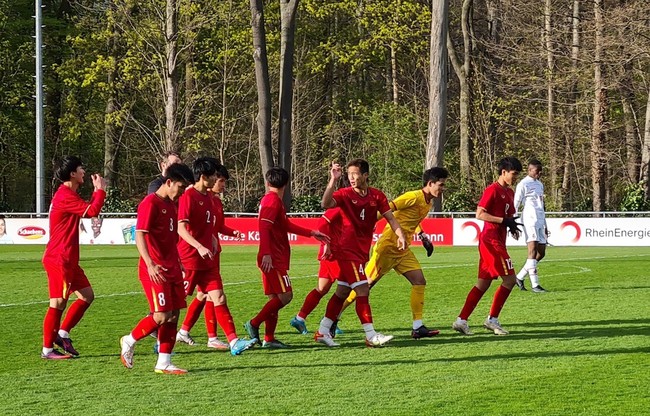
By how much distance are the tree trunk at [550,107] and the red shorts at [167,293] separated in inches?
1357

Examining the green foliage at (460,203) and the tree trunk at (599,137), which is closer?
the green foliage at (460,203)

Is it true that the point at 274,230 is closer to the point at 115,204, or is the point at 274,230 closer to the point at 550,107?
the point at 115,204

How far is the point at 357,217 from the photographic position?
1088 centimetres

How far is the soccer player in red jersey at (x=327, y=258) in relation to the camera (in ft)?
36.1

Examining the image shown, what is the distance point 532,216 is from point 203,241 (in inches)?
343

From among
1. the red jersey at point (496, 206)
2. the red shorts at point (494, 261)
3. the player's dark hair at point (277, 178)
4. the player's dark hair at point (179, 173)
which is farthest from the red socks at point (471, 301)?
the player's dark hair at point (179, 173)

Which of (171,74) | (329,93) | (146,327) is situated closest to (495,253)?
(146,327)

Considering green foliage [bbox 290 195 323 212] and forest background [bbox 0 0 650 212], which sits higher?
forest background [bbox 0 0 650 212]

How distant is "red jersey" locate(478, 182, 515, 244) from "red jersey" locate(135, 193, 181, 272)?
13.3 ft

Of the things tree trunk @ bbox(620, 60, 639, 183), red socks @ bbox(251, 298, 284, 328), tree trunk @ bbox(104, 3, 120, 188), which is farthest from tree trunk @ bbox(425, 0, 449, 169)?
red socks @ bbox(251, 298, 284, 328)

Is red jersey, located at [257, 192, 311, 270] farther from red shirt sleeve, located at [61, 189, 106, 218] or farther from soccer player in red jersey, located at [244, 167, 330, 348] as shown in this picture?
red shirt sleeve, located at [61, 189, 106, 218]

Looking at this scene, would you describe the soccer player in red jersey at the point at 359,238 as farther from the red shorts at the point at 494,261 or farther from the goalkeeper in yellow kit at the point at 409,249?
the red shorts at the point at 494,261

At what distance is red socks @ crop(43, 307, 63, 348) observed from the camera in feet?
33.3

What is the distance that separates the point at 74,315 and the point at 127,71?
127ft
